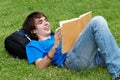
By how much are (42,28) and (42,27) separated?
0.02 metres

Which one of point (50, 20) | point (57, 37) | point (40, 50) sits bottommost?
point (50, 20)

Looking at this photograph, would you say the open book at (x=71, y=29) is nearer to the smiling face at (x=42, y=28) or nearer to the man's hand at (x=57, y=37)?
the man's hand at (x=57, y=37)

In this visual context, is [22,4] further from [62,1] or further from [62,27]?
[62,27]

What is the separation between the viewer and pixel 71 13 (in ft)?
32.0

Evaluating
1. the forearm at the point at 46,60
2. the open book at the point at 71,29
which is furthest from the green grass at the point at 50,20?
the open book at the point at 71,29

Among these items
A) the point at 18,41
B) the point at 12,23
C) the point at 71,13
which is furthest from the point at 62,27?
the point at 71,13

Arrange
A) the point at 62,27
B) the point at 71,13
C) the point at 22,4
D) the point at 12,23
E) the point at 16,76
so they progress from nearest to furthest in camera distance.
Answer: the point at 62,27 → the point at 16,76 → the point at 12,23 → the point at 71,13 → the point at 22,4

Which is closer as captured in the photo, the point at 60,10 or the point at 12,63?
the point at 12,63

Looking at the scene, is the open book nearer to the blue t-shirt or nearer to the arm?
the arm

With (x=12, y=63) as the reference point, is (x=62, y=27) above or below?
above

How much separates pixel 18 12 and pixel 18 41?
4.17 meters

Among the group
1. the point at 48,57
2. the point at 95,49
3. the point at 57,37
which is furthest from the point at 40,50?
the point at 95,49

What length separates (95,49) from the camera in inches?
210

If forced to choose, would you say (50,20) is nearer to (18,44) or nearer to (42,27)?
(18,44)
